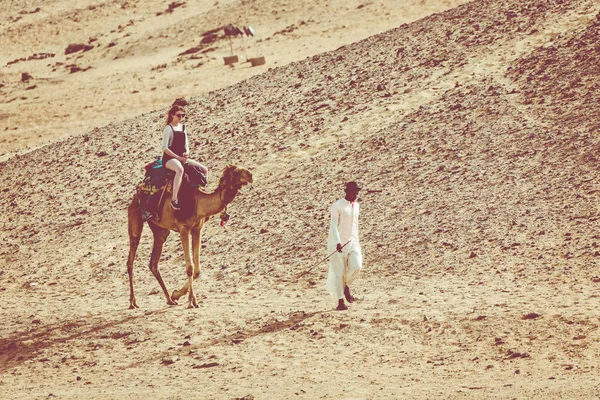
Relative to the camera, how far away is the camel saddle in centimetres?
1772

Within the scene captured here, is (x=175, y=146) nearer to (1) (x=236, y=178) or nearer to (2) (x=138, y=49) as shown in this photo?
(1) (x=236, y=178)

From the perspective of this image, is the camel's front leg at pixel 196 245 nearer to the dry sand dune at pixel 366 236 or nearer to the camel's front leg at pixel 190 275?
the camel's front leg at pixel 190 275

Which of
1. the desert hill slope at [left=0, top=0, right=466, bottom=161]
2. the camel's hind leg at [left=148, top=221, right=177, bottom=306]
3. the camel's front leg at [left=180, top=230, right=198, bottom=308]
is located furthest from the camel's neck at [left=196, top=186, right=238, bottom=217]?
the desert hill slope at [left=0, top=0, right=466, bottom=161]

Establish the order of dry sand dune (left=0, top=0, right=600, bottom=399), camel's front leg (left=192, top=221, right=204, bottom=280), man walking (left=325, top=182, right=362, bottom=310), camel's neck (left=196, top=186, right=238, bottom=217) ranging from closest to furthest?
dry sand dune (left=0, top=0, right=600, bottom=399)
man walking (left=325, top=182, right=362, bottom=310)
camel's neck (left=196, top=186, right=238, bottom=217)
camel's front leg (left=192, top=221, right=204, bottom=280)

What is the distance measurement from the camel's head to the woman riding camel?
64 cm

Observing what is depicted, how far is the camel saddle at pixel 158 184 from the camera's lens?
17719 mm

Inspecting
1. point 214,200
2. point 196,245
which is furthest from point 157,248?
point 214,200

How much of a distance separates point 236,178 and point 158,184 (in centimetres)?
139

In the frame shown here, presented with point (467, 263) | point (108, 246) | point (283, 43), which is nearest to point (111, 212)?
point (108, 246)

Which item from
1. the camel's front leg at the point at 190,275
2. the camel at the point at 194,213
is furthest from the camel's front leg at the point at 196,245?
the camel's front leg at the point at 190,275

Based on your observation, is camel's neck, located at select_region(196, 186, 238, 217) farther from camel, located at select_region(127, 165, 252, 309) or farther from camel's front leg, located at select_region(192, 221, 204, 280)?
camel's front leg, located at select_region(192, 221, 204, 280)

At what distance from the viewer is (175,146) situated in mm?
17484

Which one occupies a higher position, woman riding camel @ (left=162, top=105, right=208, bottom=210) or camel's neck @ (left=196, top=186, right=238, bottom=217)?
woman riding camel @ (left=162, top=105, right=208, bottom=210)

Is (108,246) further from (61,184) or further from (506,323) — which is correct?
(506,323)
